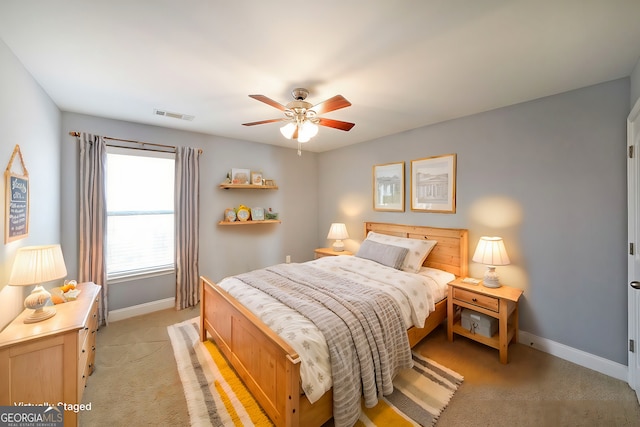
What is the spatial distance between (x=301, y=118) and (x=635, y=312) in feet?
9.94

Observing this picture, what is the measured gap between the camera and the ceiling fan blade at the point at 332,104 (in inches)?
71.7

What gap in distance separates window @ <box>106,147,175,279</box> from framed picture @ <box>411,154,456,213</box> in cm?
339

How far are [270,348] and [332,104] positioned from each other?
5.80 feet

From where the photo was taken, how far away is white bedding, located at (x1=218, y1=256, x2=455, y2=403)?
154 cm

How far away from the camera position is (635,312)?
1920mm

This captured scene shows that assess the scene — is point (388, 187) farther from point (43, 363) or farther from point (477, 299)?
point (43, 363)

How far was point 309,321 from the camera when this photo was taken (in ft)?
5.88

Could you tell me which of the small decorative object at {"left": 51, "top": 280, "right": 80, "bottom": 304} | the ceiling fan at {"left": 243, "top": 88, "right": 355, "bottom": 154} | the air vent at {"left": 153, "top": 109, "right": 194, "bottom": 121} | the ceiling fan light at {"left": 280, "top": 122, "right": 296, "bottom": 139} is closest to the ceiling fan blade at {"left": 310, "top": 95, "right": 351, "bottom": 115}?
the ceiling fan at {"left": 243, "top": 88, "right": 355, "bottom": 154}

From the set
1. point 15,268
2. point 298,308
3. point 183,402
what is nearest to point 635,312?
point 298,308

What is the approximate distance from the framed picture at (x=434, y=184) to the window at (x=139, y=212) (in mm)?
3386

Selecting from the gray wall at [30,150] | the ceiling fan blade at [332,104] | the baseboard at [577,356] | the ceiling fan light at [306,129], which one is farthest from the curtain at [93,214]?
the baseboard at [577,356]

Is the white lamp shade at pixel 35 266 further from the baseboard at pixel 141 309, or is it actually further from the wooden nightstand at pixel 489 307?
the wooden nightstand at pixel 489 307

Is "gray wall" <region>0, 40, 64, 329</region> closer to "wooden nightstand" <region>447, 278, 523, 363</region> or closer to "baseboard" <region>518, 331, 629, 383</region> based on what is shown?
"wooden nightstand" <region>447, 278, 523, 363</region>

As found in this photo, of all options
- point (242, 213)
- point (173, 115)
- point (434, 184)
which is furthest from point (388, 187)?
point (173, 115)
